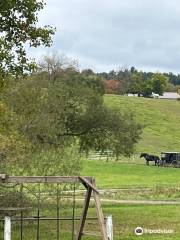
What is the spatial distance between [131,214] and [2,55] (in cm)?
1172

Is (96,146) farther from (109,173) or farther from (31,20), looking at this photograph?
(109,173)

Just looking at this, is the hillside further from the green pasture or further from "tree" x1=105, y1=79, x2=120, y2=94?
"tree" x1=105, y1=79, x2=120, y2=94

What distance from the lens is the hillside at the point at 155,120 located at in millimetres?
84375

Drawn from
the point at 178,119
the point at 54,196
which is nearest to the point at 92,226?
the point at 54,196

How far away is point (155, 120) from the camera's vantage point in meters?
102

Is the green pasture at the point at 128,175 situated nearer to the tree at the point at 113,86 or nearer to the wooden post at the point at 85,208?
the wooden post at the point at 85,208

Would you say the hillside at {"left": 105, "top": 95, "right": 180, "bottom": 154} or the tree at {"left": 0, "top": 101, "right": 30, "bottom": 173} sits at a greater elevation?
the tree at {"left": 0, "top": 101, "right": 30, "bottom": 173}

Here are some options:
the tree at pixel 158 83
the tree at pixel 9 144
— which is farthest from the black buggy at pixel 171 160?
the tree at pixel 158 83

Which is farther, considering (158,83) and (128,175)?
(158,83)

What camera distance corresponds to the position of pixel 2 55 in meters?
16.9

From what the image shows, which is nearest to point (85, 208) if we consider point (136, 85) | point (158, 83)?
point (136, 85)

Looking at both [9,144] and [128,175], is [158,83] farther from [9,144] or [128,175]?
[9,144]

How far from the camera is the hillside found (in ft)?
277

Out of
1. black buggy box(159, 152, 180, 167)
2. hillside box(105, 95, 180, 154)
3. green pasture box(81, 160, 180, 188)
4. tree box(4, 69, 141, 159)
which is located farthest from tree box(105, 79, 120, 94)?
tree box(4, 69, 141, 159)
